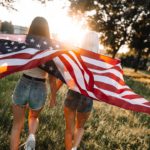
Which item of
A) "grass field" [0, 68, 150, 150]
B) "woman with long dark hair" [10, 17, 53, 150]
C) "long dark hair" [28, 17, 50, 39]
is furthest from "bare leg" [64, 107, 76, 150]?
"long dark hair" [28, 17, 50, 39]

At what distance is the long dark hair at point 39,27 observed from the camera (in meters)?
6.85

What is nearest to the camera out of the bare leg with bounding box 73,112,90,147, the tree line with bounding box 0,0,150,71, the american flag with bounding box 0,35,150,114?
the american flag with bounding box 0,35,150,114

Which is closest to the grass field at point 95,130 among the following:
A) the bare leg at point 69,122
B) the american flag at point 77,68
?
the bare leg at point 69,122

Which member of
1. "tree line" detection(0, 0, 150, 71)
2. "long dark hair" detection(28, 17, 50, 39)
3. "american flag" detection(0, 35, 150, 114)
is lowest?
"tree line" detection(0, 0, 150, 71)

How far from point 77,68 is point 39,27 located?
3.08ft

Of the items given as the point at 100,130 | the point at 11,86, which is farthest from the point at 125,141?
the point at 11,86

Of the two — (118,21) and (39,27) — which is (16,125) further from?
(118,21)

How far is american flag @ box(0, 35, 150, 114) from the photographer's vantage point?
6703mm

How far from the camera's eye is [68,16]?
51812 mm

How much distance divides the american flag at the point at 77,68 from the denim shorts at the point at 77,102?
0.50 m

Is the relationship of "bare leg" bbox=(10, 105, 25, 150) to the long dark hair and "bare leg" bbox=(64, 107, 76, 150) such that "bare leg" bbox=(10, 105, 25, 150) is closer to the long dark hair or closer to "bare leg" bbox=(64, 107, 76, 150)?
"bare leg" bbox=(64, 107, 76, 150)

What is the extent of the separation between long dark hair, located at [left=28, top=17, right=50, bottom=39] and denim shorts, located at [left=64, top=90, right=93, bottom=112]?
4.06ft

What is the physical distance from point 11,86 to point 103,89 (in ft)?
26.6

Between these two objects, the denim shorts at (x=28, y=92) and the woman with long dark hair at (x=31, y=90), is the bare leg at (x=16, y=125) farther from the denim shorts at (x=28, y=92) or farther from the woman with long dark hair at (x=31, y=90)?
the denim shorts at (x=28, y=92)
